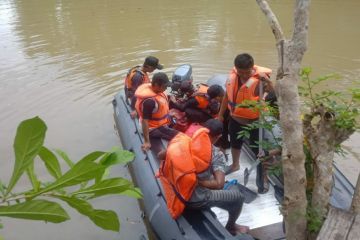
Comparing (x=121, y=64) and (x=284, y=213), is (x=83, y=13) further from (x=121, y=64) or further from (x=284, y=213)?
(x=284, y=213)

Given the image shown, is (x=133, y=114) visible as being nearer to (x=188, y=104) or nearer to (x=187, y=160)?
(x=188, y=104)

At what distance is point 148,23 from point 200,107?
24.4ft

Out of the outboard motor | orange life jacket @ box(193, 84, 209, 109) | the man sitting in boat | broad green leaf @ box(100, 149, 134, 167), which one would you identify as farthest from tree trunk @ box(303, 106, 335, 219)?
the outboard motor

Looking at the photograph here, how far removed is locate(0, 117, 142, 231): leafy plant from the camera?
2.36ft

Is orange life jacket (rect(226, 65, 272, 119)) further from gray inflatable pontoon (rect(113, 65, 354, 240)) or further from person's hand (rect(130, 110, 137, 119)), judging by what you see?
person's hand (rect(130, 110, 137, 119))

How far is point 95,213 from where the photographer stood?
0.81m

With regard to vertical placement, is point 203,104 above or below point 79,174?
below

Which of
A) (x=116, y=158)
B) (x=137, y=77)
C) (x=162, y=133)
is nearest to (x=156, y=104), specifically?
(x=162, y=133)

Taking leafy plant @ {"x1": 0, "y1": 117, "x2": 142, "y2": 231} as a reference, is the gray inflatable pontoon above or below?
below

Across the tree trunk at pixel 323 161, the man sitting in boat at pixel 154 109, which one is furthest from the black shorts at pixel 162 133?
the tree trunk at pixel 323 161

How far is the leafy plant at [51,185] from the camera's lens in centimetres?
72

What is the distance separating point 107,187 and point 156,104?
328cm

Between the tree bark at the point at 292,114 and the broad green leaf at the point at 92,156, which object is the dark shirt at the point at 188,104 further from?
the broad green leaf at the point at 92,156

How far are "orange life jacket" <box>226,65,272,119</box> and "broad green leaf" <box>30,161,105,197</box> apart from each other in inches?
109
